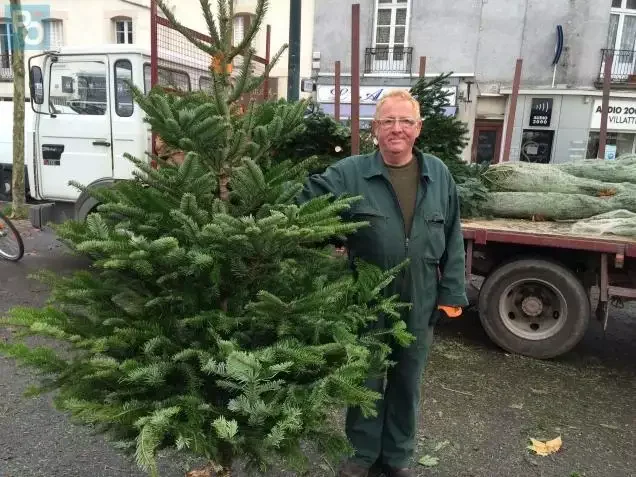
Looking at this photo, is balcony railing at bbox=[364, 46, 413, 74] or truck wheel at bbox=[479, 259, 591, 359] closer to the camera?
truck wheel at bbox=[479, 259, 591, 359]

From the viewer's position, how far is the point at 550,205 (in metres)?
4.78

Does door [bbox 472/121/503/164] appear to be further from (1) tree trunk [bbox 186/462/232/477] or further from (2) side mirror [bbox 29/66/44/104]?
(1) tree trunk [bbox 186/462/232/477]

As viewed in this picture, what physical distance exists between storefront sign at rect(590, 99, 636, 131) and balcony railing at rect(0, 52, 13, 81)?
19.4 m

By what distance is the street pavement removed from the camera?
2932mm

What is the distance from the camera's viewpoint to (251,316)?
179 cm

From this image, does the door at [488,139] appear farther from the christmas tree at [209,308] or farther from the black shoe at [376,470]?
the christmas tree at [209,308]

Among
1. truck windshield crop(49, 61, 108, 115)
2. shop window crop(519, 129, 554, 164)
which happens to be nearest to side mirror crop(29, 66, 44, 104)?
truck windshield crop(49, 61, 108, 115)

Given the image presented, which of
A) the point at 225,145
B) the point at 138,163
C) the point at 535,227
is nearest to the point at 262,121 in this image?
the point at 225,145

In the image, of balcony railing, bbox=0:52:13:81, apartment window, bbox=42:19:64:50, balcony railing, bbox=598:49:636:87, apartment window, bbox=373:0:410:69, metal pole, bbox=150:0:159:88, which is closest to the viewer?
metal pole, bbox=150:0:159:88

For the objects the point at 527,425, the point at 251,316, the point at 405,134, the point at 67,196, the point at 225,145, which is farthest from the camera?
the point at 67,196

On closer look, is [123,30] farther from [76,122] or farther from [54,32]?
[76,122]

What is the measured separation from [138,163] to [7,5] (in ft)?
69.1

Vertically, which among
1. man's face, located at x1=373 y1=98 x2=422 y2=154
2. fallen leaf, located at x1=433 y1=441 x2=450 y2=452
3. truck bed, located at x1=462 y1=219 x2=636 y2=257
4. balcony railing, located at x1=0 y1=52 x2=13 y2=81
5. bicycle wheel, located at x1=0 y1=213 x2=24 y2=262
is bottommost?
fallen leaf, located at x1=433 y1=441 x2=450 y2=452

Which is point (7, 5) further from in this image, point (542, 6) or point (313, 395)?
point (313, 395)
